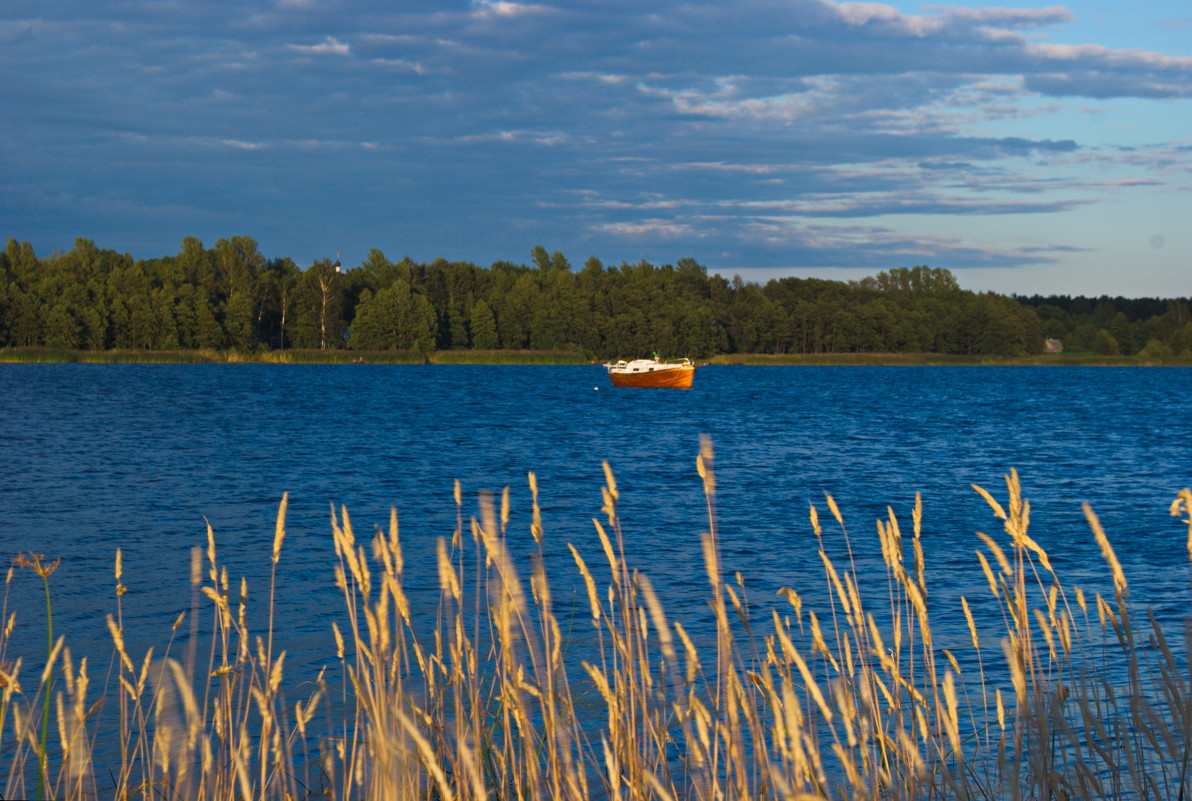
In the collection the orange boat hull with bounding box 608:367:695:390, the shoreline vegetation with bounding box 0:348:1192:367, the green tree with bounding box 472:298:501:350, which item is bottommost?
the orange boat hull with bounding box 608:367:695:390

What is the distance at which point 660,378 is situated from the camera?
8731 centimetres

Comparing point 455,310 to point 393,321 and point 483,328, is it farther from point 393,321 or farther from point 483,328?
point 393,321

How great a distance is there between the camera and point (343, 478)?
27.3m

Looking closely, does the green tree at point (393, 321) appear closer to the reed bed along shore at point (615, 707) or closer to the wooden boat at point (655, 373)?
the wooden boat at point (655, 373)

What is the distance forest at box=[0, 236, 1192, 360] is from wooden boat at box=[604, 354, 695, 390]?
6150 centimetres

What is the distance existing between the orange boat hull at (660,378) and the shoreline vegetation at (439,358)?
6366 centimetres

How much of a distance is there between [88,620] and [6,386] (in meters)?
74.5

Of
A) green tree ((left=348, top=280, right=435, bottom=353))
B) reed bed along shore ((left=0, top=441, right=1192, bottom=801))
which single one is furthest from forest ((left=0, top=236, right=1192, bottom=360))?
reed bed along shore ((left=0, top=441, right=1192, bottom=801))

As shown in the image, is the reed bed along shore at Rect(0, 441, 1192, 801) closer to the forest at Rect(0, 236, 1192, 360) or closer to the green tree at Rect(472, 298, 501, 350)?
the forest at Rect(0, 236, 1192, 360)

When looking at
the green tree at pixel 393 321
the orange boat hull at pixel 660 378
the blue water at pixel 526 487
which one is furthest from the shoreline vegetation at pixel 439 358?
the blue water at pixel 526 487

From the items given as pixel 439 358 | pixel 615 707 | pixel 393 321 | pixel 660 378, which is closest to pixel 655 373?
pixel 660 378

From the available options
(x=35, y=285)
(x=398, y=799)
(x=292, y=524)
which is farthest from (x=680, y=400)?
(x=35, y=285)

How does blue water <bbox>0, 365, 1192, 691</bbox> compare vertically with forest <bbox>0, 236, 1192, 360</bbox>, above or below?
below

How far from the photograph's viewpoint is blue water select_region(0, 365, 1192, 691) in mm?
13945
